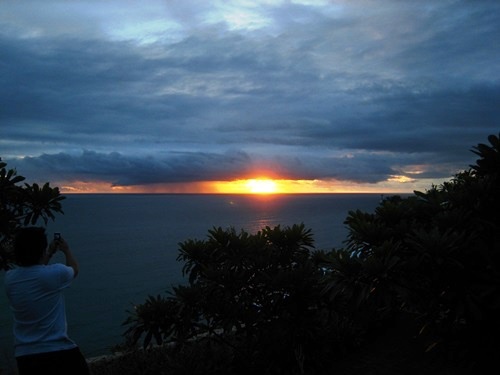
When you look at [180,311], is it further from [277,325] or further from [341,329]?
[341,329]

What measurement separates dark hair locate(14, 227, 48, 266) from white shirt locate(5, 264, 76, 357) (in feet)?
0.21

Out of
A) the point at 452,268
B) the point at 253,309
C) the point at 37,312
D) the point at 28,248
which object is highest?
the point at 28,248

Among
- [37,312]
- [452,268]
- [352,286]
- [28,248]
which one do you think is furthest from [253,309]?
[28,248]

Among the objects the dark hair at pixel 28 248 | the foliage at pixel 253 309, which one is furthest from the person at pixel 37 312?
the foliage at pixel 253 309

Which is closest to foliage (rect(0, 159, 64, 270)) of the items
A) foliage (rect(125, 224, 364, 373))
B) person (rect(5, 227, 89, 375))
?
foliage (rect(125, 224, 364, 373))

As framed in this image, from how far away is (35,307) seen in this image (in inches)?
132

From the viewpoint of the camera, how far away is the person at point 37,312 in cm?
334

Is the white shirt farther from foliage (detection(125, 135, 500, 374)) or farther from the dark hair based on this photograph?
foliage (detection(125, 135, 500, 374))

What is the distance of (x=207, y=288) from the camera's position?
606 cm

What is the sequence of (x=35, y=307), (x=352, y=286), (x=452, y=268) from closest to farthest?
(x=35, y=307) → (x=452, y=268) → (x=352, y=286)

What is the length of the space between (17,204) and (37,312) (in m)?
3.84

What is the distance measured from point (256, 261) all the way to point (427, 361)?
2932mm

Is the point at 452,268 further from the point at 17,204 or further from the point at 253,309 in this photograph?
the point at 17,204

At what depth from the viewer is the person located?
11.0ft
